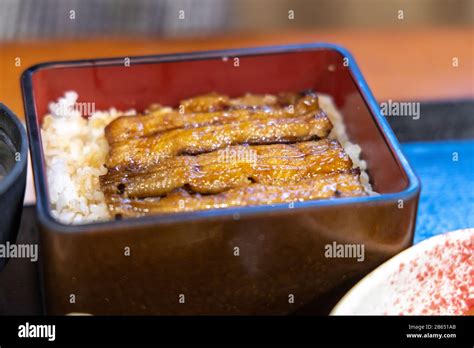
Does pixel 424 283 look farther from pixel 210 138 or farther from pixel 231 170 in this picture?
pixel 210 138

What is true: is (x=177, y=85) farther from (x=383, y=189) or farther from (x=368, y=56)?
(x=368, y=56)

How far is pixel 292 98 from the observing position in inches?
75.4

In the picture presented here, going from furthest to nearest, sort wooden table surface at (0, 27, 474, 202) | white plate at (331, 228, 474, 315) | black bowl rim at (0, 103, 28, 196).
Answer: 1. wooden table surface at (0, 27, 474, 202)
2. white plate at (331, 228, 474, 315)
3. black bowl rim at (0, 103, 28, 196)

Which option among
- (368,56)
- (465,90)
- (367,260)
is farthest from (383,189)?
(368,56)

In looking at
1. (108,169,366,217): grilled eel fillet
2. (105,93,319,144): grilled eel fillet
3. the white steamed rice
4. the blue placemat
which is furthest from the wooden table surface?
(108,169,366,217): grilled eel fillet

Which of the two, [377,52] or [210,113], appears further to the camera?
[377,52]

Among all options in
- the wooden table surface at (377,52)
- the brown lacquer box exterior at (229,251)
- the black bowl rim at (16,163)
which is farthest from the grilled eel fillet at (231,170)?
the wooden table surface at (377,52)

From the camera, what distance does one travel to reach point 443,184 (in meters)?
2.00

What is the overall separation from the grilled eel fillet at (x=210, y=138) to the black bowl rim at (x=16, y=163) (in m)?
0.29

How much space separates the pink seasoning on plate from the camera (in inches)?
56.8

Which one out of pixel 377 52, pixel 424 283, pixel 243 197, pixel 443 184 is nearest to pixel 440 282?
pixel 424 283

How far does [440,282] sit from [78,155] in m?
0.94

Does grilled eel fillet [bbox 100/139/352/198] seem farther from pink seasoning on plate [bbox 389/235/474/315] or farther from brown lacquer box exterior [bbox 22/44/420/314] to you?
pink seasoning on plate [bbox 389/235/474/315]

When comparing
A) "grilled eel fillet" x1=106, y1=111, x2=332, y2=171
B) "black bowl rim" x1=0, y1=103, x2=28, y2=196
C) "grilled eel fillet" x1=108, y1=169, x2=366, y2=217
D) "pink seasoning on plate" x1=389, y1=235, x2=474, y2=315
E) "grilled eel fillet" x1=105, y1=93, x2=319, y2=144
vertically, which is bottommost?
"pink seasoning on plate" x1=389, y1=235, x2=474, y2=315
